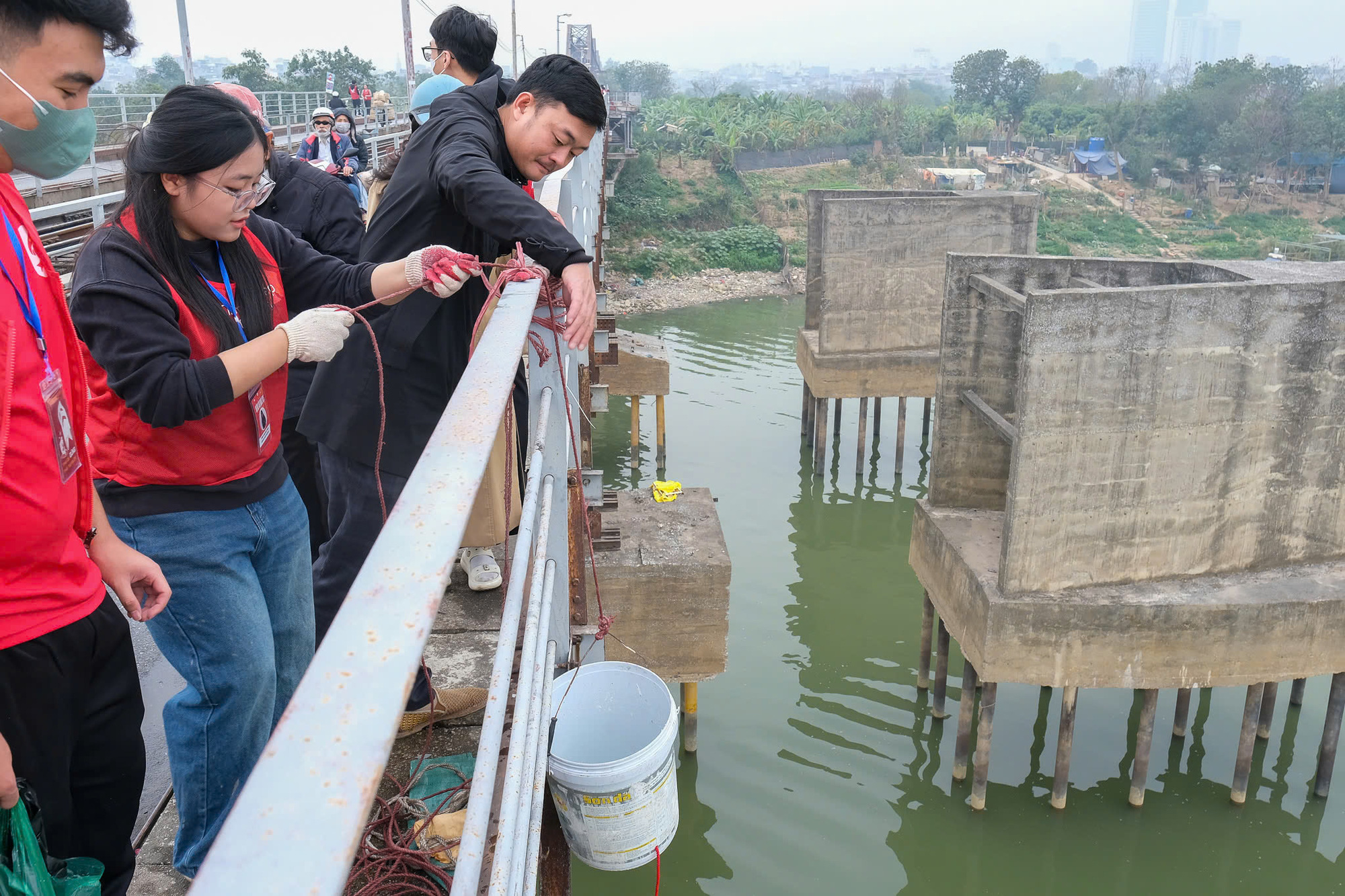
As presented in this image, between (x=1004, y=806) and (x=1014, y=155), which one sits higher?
(x=1014, y=155)

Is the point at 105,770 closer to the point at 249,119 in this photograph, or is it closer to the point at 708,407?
the point at 249,119

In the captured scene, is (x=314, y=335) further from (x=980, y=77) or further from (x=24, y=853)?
(x=980, y=77)

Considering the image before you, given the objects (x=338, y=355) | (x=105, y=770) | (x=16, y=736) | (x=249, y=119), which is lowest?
(x=105, y=770)

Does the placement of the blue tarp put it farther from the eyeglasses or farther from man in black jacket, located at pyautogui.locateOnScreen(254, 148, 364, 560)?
the eyeglasses

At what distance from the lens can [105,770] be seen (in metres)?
1.93

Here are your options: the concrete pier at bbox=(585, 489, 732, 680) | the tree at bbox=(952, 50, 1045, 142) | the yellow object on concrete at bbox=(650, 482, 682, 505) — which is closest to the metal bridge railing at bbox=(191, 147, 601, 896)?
the concrete pier at bbox=(585, 489, 732, 680)

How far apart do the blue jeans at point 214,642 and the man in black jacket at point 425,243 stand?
327mm

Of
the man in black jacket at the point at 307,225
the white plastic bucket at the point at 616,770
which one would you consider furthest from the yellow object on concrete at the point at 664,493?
the white plastic bucket at the point at 616,770

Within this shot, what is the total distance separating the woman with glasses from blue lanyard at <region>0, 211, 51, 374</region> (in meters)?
0.33

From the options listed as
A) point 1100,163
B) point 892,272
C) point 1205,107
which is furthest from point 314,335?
point 1100,163

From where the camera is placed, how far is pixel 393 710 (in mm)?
821

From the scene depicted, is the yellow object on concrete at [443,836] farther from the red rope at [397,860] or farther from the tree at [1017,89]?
the tree at [1017,89]

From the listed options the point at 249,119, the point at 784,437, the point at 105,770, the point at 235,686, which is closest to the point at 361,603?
the point at 105,770

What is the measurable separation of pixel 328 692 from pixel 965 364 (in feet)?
25.7
